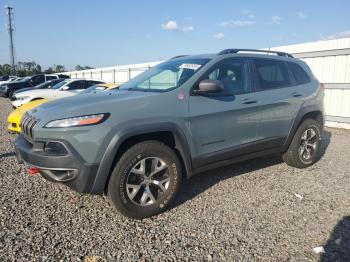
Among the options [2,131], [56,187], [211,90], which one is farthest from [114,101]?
[2,131]

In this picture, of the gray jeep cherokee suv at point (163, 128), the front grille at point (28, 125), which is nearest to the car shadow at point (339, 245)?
the gray jeep cherokee suv at point (163, 128)

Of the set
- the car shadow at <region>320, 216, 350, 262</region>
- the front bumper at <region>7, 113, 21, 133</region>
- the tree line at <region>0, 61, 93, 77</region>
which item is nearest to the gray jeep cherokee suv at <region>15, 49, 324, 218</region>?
the car shadow at <region>320, 216, 350, 262</region>

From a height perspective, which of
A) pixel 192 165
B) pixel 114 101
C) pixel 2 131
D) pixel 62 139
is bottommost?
pixel 2 131

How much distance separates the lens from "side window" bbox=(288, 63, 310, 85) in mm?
5242

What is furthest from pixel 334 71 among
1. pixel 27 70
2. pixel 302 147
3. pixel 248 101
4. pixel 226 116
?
pixel 27 70

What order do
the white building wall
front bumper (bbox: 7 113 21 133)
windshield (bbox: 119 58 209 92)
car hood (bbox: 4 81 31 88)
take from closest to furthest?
windshield (bbox: 119 58 209 92) → front bumper (bbox: 7 113 21 133) → the white building wall → car hood (bbox: 4 81 31 88)

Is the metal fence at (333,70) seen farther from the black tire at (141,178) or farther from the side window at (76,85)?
the side window at (76,85)

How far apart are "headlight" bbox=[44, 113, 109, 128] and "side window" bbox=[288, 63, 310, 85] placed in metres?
3.46

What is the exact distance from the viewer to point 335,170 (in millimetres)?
5406

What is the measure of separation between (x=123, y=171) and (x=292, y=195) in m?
2.38

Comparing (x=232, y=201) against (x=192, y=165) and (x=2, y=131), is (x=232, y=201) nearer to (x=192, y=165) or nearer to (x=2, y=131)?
(x=192, y=165)

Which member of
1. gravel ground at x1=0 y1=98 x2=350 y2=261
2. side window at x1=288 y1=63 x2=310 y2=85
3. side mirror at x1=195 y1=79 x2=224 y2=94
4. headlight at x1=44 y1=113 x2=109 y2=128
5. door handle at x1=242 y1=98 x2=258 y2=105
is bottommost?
gravel ground at x1=0 y1=98 x2=350 y2=261

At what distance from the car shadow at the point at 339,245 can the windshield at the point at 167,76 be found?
2327mm

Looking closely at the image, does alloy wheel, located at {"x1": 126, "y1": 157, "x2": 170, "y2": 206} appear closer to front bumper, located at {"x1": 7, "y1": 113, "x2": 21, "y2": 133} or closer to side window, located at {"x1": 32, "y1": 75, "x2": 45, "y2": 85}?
front bumper, located at {"x1": 7, "y1": 113, "x2": 21, "y2": 133}
